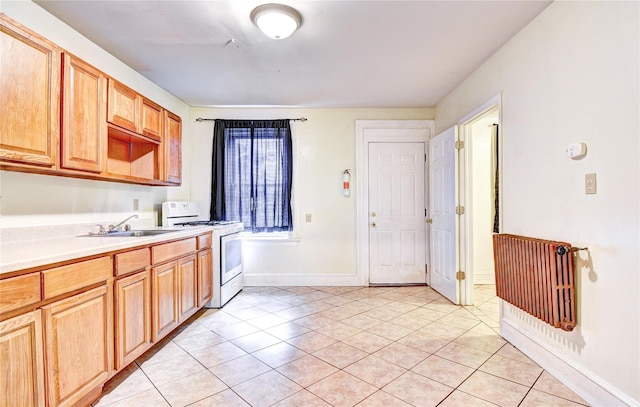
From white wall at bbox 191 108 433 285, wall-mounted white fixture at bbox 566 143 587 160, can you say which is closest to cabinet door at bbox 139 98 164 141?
white wall at bbox 191 108 433 285

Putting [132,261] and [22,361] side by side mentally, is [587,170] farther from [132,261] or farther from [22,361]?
[22,361]

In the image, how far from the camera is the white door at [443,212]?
3.47m

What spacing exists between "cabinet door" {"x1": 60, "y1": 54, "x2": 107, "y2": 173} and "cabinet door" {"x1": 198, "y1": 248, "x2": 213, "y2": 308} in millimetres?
1244

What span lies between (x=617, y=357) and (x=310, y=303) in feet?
8.34

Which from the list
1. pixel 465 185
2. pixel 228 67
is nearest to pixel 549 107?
pixel 465 185

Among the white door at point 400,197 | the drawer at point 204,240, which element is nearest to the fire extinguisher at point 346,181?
the white door at point 400,197

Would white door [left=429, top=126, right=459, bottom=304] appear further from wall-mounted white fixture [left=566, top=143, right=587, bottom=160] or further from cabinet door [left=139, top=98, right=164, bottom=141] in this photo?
cabinet door [left=139, top=98, right=164, bottom=141]

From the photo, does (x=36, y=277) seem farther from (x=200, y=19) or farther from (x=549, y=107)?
(x=549, y=107)

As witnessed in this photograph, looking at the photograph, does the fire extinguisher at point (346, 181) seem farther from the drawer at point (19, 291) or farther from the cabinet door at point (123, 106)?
the drawer at point (19, 291)

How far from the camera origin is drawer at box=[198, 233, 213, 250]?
10.0 feet

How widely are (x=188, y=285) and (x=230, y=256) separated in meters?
0.87

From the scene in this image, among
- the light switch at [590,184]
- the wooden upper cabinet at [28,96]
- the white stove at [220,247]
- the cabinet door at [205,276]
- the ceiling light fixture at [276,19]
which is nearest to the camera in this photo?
the wooden upper cabinet at [28,96]

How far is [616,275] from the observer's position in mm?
1615

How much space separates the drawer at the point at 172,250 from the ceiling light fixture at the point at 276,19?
5.70 feet
